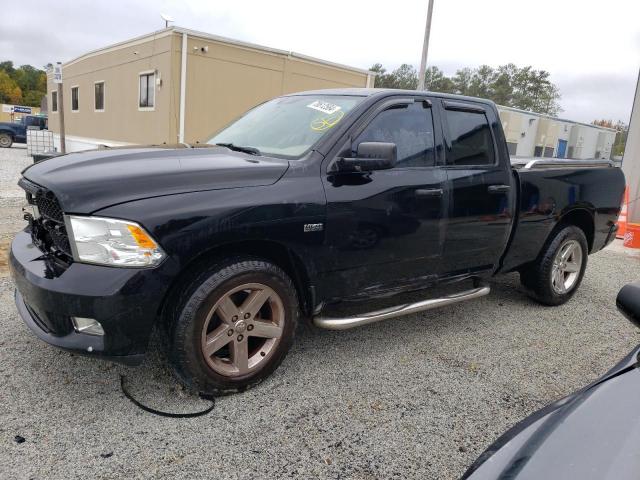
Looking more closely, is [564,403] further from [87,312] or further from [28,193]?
[28,193]

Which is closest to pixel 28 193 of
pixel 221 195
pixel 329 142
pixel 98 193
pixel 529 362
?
pixel 98 193

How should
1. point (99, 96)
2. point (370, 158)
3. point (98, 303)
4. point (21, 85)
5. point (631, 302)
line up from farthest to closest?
1. point (21, 85)
2. point (99, 96)
3. point (370, 158)
4. point (98, 303)
5. point (631, 302)

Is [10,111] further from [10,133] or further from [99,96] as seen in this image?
[99,96]

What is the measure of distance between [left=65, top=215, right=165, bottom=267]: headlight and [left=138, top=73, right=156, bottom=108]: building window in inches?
581

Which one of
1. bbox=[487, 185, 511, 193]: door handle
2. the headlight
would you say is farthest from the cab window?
the headlight

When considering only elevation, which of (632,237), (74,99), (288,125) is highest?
(74,99)

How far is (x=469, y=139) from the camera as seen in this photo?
4.05 m

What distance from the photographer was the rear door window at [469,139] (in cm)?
390

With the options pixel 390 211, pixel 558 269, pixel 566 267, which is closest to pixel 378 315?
pixel 390 211

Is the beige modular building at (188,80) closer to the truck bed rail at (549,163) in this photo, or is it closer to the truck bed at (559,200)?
the truck bed rail at (549,163)

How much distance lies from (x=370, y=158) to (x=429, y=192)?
25.6 inches

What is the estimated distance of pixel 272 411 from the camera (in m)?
2.84

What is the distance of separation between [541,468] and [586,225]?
14.9 ft

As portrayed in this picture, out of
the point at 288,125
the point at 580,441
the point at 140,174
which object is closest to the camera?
the point at 580,441
